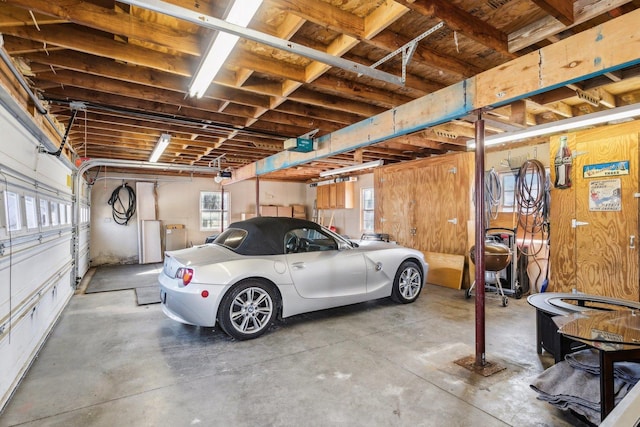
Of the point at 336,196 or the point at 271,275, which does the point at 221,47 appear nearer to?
the point at 271,275

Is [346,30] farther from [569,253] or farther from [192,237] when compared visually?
[192,237]

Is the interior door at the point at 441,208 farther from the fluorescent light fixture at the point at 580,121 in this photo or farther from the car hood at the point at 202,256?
the car hood at the point at 202,256

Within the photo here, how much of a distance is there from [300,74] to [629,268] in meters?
4.53

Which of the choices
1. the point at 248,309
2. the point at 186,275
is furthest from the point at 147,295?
the point at 248,309

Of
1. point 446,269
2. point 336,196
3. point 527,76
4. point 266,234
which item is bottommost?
point 446,269

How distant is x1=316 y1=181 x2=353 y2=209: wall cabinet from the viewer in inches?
380

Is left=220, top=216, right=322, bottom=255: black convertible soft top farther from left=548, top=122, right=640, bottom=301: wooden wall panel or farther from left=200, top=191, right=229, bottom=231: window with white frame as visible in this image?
left=200, top=191, right=229, bottom=231: window with white frame

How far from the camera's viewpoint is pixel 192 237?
Answer: 32.9 ft

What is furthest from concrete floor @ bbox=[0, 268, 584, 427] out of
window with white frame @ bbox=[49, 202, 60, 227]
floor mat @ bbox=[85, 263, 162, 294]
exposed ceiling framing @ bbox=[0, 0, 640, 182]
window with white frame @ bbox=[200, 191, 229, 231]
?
window with white frame @ bbox=[200, 191, 229, 231]

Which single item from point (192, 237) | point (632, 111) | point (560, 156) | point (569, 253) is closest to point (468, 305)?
point (569, 253)

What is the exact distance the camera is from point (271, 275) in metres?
3.54

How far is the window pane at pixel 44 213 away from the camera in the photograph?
3371 millimetres

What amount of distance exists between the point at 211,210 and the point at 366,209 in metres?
4.90

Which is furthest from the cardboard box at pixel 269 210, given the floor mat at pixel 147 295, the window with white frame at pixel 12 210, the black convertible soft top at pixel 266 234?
the window with white frame at pixel 12 210
